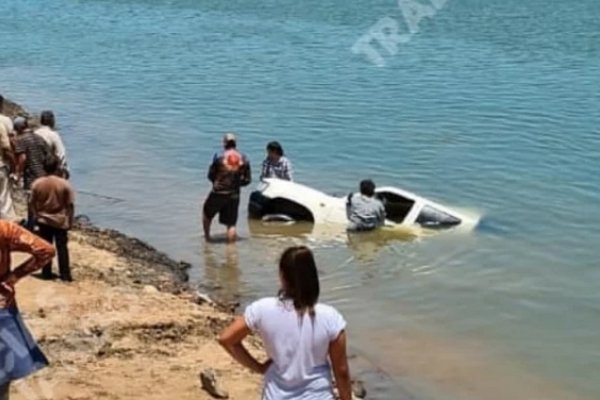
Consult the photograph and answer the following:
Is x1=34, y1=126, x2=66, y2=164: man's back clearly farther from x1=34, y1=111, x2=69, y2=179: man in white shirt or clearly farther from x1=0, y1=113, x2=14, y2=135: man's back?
x1=0, y1=113, x2=14, y2=135: man's back

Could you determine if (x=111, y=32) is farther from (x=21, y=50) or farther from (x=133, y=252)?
(x=133, y=252)

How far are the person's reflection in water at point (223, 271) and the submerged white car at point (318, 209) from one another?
130 cm

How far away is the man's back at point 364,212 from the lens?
53.8 feet

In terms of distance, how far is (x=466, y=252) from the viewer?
1591 cm

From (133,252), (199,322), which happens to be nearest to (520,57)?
(133,252)

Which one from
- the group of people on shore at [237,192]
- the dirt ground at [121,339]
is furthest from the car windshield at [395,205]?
the dirt ground at [121,339]

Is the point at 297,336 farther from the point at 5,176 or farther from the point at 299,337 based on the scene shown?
the point at 5,176

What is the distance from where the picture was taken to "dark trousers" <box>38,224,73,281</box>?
11.2 m

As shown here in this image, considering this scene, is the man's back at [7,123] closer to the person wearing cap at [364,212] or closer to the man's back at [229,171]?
the man's back at [229,171]

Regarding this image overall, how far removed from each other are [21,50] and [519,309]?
33452 mm

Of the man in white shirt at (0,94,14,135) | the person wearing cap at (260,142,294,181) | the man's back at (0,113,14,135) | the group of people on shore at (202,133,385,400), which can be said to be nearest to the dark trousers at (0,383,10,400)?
the group of people on shore at (202,133,385,400)

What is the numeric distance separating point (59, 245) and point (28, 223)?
0.83m

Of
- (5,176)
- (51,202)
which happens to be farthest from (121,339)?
(5,176)

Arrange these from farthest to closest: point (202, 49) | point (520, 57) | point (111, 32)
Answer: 1. point (111, 32)
2. point (202, 49)
3. point (520, 57)
